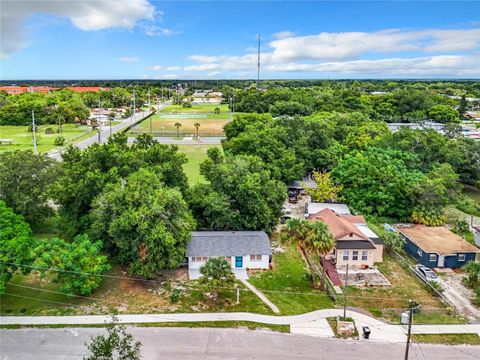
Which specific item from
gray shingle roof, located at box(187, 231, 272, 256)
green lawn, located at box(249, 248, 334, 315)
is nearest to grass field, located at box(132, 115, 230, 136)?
gray shingle roof, located at box(187, 231, 272, 256)

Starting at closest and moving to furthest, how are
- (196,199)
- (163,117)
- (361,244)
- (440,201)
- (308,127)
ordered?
1. (361,244)
2. (196,199)
3. (440,201)
4. (308,127)
5. (163,117)

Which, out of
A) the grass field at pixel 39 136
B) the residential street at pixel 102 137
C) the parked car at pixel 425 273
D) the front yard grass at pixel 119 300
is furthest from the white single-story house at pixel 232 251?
the grass field at pixel 39 136

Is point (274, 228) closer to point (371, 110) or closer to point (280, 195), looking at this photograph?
point (280, 195)

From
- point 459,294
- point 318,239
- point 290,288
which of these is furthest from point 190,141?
point 459,294

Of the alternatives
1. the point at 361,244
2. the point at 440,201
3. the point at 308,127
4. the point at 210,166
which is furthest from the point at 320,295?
the point at 308,127

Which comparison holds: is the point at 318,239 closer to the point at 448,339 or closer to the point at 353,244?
the point at 353,244

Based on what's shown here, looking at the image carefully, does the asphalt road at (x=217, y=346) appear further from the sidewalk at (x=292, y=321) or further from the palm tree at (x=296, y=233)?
the palm tree at (x=296, y=233)
